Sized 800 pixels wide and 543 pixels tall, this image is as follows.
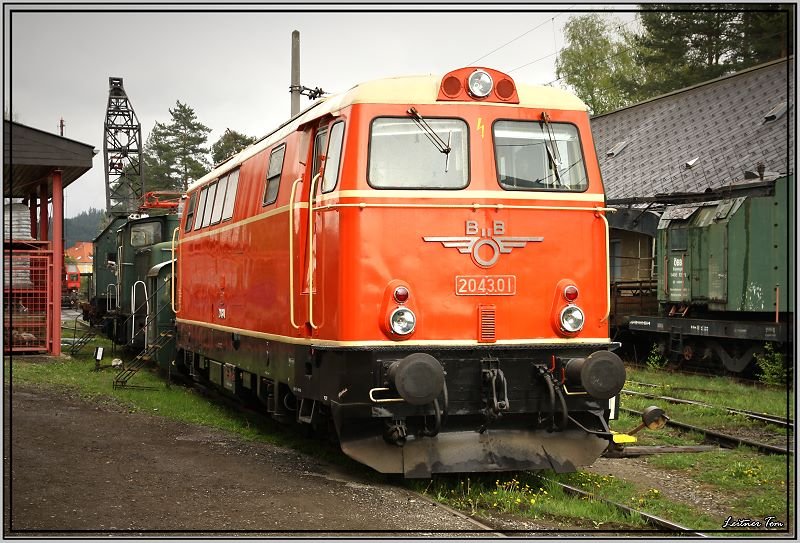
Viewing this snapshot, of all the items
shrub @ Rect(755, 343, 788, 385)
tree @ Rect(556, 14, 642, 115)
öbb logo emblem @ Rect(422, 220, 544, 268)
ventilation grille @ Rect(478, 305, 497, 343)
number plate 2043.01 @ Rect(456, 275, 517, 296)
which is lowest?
shrub @ Rect(755, 343, 788, 385)

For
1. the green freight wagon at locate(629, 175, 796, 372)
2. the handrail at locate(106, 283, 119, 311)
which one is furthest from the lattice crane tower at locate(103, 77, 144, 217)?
the green freight wagon at locate(629, 175, 796, 372)

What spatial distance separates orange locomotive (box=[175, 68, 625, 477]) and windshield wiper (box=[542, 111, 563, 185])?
0.02m

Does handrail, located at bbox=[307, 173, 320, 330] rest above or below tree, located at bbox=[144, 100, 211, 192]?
below

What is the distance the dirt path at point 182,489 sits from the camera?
6.81 metres

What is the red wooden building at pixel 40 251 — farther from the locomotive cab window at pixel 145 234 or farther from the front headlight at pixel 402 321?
the front headlight at pixel 402 321

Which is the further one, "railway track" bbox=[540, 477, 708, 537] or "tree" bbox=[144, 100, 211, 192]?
"tree" bbox=[144, 100, 211, 192]

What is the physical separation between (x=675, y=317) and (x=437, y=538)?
1394 cm

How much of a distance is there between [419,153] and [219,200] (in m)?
5.48

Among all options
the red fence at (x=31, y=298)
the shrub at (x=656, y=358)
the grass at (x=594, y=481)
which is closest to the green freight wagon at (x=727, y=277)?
the shrub at (x=656, y=358)

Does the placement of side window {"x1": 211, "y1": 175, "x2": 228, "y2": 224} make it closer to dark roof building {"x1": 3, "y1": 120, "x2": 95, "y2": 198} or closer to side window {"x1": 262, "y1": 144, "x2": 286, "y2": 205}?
side window {"x1": 262, "y1": 144, "x2": 286, "y2": 205}

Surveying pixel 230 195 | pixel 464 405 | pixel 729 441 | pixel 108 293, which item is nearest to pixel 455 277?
pixel 464 405

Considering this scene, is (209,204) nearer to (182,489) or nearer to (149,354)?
(149,354)

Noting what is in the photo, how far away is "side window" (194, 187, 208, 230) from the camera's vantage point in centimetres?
1410

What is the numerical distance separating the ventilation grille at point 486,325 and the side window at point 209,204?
21.0ft
